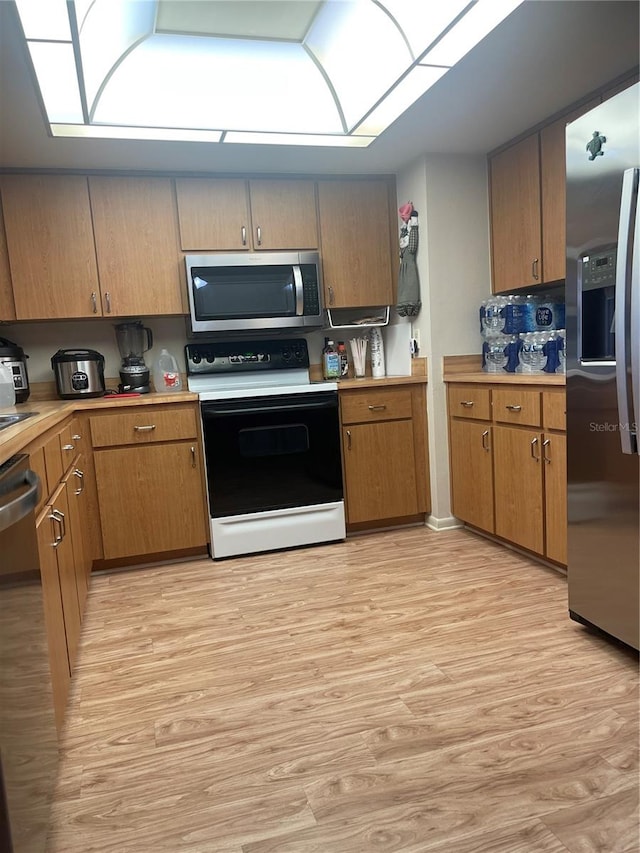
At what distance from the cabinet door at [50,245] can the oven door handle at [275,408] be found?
0.92 metres

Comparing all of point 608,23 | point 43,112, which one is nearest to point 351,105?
point 608,23

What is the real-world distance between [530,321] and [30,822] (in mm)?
2923

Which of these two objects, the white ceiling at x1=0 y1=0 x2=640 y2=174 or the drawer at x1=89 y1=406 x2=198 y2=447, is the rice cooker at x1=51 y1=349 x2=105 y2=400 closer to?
the drawer at x1=89 y1=406 x2=198 y2=447

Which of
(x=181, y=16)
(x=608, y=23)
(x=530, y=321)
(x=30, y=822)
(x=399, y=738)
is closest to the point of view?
(x=30, y=822)

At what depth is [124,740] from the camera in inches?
64.1

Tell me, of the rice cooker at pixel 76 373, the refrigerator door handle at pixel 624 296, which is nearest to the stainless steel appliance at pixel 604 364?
the refrigerator door handle at pixel 624 296

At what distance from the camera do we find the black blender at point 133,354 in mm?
3279

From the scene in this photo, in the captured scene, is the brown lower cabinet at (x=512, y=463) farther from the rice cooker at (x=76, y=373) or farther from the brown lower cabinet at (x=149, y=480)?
the rice cooker at (x=76, y=373)

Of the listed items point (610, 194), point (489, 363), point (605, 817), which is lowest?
point (605, 817)

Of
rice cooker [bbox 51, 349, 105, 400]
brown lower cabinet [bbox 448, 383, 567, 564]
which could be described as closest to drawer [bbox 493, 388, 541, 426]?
brown lower cabinet [bbox 448, 383, 567, 564]

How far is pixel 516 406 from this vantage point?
105 inches

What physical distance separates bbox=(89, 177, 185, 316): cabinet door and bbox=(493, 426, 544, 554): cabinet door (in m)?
1.96

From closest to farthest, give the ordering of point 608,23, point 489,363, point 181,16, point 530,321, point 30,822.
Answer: point 30,822, point 608,23, point 181,16, point 530,321, point 489,363

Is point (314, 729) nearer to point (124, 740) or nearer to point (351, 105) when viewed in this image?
point (124, 740)
